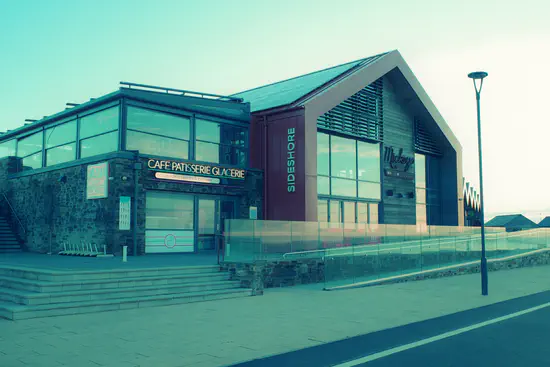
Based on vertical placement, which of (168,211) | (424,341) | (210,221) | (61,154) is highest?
(61,154)

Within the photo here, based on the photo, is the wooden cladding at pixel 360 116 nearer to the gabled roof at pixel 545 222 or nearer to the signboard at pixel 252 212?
the signboard at pixel 252 212

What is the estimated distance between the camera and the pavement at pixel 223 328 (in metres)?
7.66

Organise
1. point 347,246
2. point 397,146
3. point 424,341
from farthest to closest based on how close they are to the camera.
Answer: point 397,146 → point 347,246 → point 424,341

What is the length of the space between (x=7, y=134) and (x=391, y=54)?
20766 mm

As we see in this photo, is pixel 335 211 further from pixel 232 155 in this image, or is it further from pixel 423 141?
pixel 423 141

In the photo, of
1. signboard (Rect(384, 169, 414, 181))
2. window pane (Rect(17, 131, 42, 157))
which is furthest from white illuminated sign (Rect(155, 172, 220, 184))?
signboard (Rect(384, 169, 414, 181))

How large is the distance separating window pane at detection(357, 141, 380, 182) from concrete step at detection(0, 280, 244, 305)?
1524 cm

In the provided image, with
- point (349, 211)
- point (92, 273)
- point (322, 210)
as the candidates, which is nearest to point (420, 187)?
point (349, 211)

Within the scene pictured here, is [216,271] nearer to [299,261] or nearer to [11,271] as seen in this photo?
[299,261]

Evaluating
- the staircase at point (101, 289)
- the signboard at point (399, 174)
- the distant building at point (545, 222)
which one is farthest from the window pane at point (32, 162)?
the distant building at point (545, 222)

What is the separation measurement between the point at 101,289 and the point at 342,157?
16816 millimetres

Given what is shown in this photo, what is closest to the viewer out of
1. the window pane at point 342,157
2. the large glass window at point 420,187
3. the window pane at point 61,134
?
the window pane at point 61,134

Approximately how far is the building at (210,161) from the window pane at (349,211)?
0.18 ft

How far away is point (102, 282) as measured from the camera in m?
12.7
